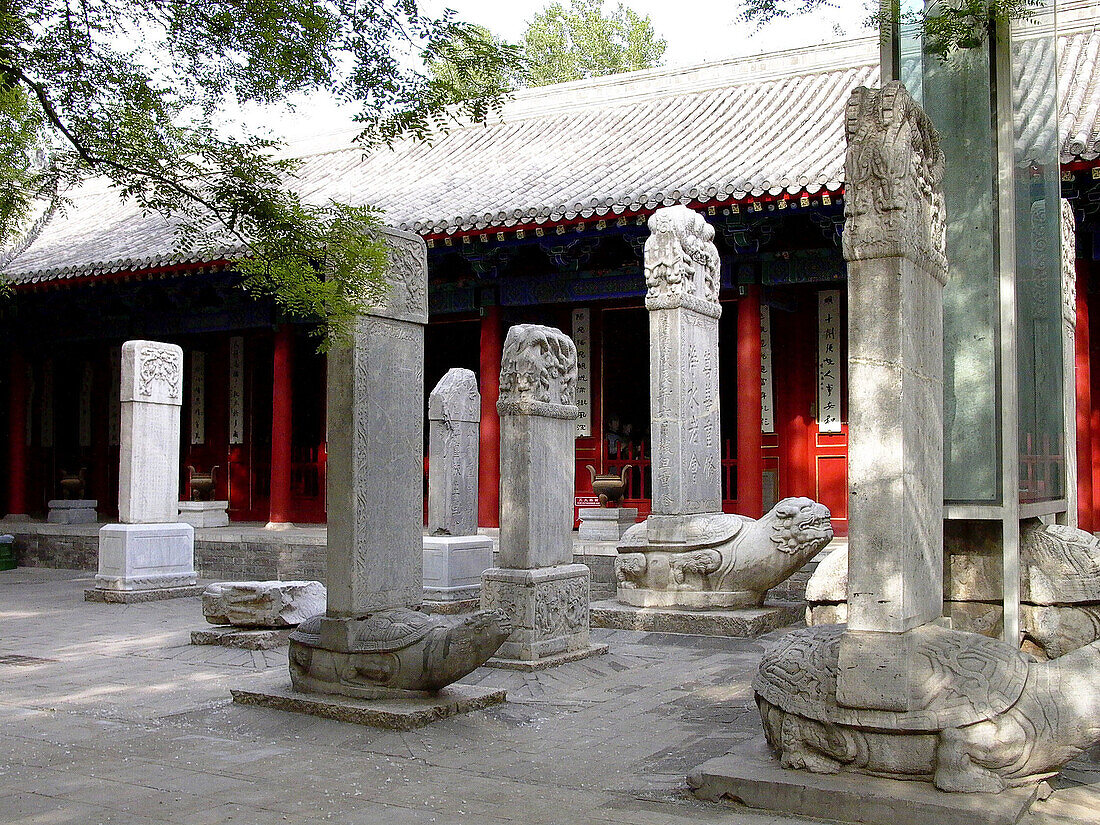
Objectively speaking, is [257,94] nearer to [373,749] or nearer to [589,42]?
[373,749]

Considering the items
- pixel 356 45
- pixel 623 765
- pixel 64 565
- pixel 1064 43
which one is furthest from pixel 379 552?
pixel 1064 43

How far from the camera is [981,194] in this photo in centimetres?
468

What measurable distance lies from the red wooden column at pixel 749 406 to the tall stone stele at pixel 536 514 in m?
4.19

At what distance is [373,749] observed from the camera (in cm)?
475

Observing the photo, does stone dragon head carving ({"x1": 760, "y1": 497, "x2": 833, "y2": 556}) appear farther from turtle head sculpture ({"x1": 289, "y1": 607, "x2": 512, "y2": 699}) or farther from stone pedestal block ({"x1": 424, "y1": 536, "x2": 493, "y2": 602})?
turtle head sculpture ({"x1": 289, "y1": 607, "x2": 512, "y2": 699})

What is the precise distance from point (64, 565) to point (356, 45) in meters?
11.5

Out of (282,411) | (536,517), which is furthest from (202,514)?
(536,517)

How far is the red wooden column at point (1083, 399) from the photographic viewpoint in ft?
32.2

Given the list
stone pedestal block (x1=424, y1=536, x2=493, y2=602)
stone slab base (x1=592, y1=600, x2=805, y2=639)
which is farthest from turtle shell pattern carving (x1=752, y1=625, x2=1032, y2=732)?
stone pedestal block (x1=424, y1=536, x2=493, y2=602)

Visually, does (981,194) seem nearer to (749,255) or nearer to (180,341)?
(749,255)

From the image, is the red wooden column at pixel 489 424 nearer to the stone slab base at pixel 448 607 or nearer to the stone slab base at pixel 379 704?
the stone slab base at pixel 448 607

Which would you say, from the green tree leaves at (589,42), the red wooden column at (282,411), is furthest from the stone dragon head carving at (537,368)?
the green tree leaves at (589,42)

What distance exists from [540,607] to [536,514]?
59cm

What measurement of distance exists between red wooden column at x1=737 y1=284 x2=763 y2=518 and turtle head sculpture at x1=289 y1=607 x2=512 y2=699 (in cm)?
617
